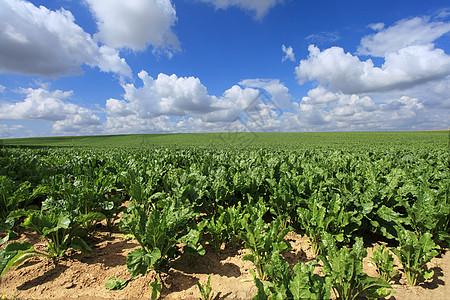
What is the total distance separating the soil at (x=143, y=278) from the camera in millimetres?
2434

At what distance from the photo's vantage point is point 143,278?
2.66m

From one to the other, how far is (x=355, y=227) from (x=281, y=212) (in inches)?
49.7

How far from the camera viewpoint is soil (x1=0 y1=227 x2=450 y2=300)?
2.43 m

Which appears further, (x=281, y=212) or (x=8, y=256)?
(x=281, y=212)

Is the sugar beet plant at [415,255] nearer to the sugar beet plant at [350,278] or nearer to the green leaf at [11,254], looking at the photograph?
the sugar beet plant at [350,278]

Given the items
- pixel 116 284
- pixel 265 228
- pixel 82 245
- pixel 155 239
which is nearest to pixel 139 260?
pixel 155 239

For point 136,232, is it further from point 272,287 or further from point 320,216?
point 320,216

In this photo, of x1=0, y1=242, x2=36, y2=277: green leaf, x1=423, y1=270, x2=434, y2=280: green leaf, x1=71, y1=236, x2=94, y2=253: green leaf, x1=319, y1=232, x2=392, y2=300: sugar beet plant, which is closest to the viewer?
x1=319, y1=232, x2=392, y2=300: sugar beet plant

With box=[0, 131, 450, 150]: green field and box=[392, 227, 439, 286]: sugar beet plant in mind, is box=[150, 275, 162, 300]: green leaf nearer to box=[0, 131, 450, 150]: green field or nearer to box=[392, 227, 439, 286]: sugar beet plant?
box=[392, 227, 439, 286]: sugar beet plant

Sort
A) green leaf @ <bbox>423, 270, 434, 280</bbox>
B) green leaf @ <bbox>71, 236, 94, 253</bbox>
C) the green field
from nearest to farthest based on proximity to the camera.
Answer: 1. green leaf @ <bbox>423, 270, 434, 280</bbox>
2. green leaf @ <bbox>71, 236, 94, 253</bbox>
3. the green field

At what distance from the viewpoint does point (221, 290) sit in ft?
8.26

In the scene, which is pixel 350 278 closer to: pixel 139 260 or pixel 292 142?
pixel 139 260

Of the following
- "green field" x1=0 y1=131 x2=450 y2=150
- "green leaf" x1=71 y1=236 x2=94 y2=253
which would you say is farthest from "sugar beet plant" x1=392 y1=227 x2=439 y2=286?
"green field" x1=0 y1=131 x2=450 y2=150

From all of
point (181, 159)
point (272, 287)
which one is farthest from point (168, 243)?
point (181, 159)
